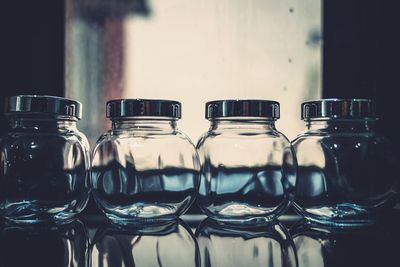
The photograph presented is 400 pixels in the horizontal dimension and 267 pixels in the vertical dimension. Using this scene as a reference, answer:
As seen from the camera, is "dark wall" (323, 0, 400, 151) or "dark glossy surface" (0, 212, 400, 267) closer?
"dark glossy surface" (0, 212, 400, 267)

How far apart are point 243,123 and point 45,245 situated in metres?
0.33

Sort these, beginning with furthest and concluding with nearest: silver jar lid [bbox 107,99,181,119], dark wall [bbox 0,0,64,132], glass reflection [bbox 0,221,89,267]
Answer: dark wall [bbox 0,0,64,132] < silver jar lid [bbox 107,99,181,119] < glass reflection [bbox 0,221,89,267]

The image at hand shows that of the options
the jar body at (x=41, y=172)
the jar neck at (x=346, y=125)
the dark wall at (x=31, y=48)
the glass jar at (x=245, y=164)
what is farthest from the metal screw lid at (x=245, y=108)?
the dark wall at (x=31, y=48)

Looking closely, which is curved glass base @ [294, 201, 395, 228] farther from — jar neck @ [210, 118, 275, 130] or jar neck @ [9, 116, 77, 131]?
jar neck @ [9, 116, 77, 131]

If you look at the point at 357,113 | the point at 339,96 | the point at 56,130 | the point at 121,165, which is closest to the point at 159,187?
the point at 121,165

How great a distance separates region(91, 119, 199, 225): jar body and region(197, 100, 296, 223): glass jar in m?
0.03

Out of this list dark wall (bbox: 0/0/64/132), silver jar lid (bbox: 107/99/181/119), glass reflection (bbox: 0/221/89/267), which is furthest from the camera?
dark wall (bbox: 0/0/64/132)

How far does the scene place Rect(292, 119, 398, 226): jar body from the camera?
25.2 inches

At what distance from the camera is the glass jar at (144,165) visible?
0.60 meters

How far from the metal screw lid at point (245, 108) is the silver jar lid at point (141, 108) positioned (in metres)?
0.07

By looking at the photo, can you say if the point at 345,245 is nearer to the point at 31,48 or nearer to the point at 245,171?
the point at 245,171

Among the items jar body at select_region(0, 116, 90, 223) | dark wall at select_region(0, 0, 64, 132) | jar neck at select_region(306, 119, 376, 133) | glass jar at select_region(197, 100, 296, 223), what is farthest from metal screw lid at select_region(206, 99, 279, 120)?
dark wall at select_region(0, 0, 64, 132)

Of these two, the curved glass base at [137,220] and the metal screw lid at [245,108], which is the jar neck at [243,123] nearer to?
the metal screw lid at [245,108]

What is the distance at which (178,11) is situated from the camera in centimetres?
88
